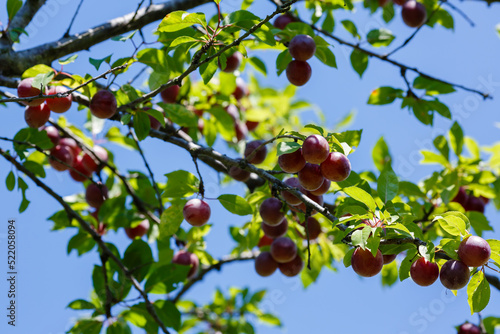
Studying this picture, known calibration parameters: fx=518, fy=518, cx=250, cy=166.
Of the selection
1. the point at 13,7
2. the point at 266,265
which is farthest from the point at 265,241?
the point at 13,7

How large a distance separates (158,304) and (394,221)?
1239 millimetres

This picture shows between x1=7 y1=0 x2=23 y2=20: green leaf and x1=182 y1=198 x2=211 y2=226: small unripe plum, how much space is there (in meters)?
1.28

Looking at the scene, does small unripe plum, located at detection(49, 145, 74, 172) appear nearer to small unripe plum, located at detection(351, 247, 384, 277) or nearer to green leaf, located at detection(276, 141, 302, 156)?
green leaf, located at detection(276, 141, 302, 156)

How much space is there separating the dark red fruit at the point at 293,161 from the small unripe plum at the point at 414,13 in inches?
62.9

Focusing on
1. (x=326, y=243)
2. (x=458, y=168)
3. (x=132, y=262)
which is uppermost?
(x=458, y=168)

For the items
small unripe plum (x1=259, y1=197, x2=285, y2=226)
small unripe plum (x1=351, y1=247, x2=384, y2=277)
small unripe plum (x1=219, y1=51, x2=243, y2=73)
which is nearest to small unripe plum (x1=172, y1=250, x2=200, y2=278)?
small unripe plum (x1=259, y1=197, x2=285, y2=226)

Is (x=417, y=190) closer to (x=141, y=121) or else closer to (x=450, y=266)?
(x=450, y=266)

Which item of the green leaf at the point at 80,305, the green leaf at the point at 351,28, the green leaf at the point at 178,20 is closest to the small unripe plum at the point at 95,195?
the green leaf at the point at 80,305

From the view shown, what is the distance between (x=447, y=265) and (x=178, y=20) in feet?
3.91

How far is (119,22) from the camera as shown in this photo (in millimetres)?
2512

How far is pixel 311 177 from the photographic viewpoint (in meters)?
1.74

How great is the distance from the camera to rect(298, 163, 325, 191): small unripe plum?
1.74 m

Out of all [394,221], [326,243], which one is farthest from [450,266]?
[326,243]

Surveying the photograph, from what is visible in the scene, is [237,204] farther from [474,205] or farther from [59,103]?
[474,205]
